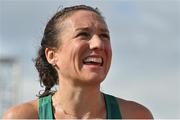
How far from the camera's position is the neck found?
5.47m

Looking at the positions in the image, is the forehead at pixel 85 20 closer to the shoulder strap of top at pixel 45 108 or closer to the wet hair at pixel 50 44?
the wet hair at pixel 50 44

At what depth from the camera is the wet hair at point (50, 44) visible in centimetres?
559

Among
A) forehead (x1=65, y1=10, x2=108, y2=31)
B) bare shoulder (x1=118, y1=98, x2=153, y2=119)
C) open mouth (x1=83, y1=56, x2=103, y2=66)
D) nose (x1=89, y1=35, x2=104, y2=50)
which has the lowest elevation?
bare shoulder (x1=118, y1=98, x2=153, y2=119)

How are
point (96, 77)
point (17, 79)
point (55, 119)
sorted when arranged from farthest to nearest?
1. point (17, 79)
2. point (55, 119)
3. point (96, 77)

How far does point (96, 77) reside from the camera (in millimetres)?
5215

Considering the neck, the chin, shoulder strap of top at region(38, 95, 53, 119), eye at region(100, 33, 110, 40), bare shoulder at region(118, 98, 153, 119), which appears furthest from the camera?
bare shoulder at region(118, 98, 153, 119)

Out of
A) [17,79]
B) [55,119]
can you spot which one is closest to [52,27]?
[55,119]

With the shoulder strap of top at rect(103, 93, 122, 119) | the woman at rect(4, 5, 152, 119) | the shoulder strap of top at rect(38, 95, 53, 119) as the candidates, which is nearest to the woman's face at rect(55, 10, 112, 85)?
the woman at rect(4, 5, 152, 119)

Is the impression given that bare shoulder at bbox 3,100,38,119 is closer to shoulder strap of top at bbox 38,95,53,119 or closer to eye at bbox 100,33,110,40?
shoulder strap of top at bbox 38,95,53,119

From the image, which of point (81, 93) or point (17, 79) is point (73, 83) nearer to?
point (81, 93)

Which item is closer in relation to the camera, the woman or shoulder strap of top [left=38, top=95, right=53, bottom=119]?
the woman

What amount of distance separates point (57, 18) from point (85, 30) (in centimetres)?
45

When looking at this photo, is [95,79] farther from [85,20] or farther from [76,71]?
[85,20]

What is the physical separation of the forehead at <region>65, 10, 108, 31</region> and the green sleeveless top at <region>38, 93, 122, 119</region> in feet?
2.33
